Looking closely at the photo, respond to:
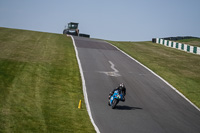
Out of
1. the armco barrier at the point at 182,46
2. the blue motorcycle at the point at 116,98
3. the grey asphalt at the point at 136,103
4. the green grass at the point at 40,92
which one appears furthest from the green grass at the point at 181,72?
the green grass at the point at 40,92

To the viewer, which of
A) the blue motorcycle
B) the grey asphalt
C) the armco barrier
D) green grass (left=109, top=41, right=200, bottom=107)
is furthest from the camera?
the armco barrier

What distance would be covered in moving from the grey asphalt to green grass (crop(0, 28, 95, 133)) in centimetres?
105

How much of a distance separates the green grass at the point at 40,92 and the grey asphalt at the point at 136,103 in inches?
41.3

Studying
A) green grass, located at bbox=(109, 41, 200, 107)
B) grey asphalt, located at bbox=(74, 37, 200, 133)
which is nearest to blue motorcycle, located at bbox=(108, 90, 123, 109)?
grey asphalt, located at bbox=(74, 37, 200, 133)

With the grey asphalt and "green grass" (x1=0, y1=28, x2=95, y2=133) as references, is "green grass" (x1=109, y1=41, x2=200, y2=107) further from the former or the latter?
"green grass" (x1=0, y1=28, x2=95, y2=133)

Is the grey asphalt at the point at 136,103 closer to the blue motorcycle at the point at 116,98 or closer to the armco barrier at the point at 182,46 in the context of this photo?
the blue motorcycle at the point at 116,98

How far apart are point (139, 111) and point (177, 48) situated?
32531 millimetres

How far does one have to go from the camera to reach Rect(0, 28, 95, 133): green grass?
11055mm

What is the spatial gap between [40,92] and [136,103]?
5.93 metres

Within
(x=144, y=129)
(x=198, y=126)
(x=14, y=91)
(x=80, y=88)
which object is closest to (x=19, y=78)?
(x=14, y=91)

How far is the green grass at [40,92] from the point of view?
11055 mm

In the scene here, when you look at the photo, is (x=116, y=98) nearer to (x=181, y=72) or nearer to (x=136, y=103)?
(x=136, y=103)

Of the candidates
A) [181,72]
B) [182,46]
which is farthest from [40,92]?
[182,46]

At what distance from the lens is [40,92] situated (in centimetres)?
1593
